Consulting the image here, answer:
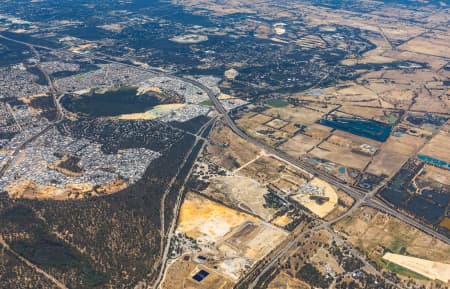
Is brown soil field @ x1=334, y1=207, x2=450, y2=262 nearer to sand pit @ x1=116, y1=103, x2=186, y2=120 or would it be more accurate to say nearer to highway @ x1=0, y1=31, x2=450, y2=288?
highway @ x1=0, y1=31, x2=450, y2=288

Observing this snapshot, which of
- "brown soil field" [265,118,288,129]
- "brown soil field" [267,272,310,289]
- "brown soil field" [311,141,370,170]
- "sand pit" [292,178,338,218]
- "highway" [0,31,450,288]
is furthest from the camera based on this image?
"brown soil field" [265,118,288,129]

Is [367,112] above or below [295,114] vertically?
above

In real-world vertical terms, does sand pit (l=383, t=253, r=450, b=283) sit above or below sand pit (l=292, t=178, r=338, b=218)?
above

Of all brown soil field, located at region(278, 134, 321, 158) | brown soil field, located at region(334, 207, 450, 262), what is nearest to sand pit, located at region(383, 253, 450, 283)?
brown soil field, located at region(334, 207, 450, 262)

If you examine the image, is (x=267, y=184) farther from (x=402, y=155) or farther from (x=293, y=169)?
(x=402, y=155)

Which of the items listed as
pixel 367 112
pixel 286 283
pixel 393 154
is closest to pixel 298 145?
pixel 393 154

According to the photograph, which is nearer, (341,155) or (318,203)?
(318,203)

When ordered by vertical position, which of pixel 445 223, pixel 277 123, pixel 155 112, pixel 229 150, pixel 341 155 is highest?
pixel 445 223

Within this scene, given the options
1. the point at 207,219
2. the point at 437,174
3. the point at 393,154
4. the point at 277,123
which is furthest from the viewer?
the point at 277,123

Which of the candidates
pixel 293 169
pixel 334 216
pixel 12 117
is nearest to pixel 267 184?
pixel 293 169

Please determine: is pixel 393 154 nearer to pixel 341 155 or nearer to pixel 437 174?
pixel 437 174
